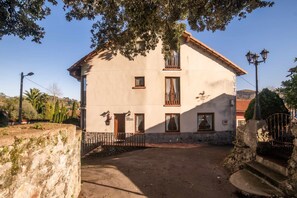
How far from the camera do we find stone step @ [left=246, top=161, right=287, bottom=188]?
6297 millimetres

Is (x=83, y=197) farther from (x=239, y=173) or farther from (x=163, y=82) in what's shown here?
(x=163, y=82)

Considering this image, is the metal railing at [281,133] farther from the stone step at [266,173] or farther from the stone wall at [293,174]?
the stone wall at [293,174]

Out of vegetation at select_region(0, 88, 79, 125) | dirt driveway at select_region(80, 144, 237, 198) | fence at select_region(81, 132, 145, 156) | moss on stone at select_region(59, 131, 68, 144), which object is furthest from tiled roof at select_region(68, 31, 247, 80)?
moss on stone at select_region(59, 131, 68, 144)

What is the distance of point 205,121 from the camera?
1845cm

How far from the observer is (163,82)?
59.4ft

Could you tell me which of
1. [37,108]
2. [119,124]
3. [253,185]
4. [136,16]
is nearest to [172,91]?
[119,124]

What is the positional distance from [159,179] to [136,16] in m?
7.19

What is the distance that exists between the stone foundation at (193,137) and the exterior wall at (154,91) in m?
0.36

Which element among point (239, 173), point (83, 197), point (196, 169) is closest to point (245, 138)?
point (239, 173)

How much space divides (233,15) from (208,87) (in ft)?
30.6

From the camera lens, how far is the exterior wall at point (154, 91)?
17.9 meters

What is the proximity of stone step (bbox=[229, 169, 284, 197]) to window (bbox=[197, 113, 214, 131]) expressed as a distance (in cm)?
1044

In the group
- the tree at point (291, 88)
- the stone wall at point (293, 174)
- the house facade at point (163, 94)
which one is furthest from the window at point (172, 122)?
the stone wall at point (293, 174)

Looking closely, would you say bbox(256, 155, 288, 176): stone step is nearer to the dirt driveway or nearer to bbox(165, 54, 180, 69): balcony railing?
the dirt driveway
